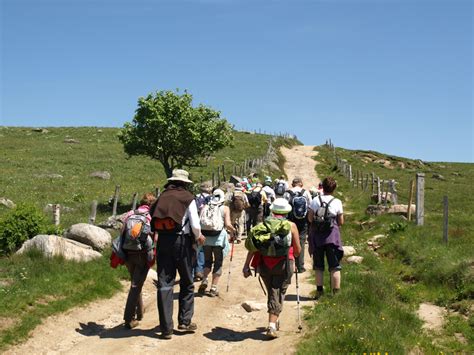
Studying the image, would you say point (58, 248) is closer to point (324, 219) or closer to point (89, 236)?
point (89, 236)

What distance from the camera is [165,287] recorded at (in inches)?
354

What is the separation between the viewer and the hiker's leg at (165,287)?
8789mm

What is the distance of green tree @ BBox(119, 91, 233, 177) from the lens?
31328 mm

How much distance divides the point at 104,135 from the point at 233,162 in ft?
99.2

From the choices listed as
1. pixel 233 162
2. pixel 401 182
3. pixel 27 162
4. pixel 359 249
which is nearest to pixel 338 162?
pixel 401 182

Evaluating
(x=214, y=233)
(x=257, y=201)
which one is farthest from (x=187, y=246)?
(x=257, y=201)

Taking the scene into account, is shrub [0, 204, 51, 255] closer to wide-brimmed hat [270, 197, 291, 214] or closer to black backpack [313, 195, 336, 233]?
black backpack [313, 195, 336, 233]

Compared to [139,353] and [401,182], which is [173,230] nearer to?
[139,353]

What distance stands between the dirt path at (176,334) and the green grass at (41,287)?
0.74 feet

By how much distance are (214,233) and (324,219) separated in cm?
263

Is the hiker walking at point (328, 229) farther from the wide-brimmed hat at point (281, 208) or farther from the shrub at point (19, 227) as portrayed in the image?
the shrub at point (19, 227)

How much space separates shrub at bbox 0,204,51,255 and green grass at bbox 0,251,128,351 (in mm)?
901

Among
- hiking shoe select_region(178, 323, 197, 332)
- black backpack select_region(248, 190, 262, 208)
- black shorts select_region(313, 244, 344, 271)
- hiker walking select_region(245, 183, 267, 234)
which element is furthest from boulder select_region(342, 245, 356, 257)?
hiking shoe select_region(178, 323, 197, 332)

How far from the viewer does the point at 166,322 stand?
28.7 ft
